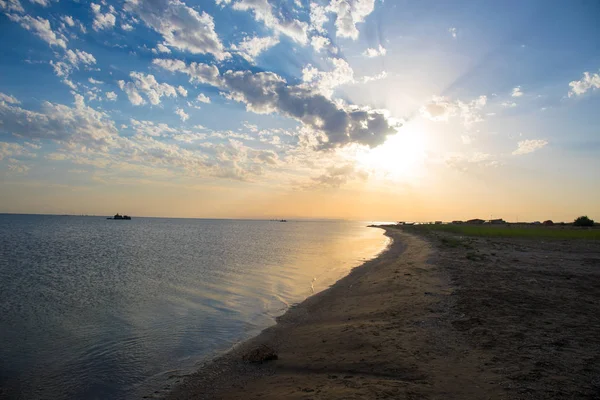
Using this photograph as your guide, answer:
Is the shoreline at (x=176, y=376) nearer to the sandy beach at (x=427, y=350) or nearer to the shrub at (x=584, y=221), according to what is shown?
the sandy beach at (x=427, y=350)

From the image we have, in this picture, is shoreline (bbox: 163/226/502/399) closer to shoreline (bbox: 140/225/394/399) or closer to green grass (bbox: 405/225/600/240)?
shoreline (bbox: 140/225/394/399)

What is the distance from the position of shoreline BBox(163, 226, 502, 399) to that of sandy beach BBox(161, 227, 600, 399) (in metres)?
0.04

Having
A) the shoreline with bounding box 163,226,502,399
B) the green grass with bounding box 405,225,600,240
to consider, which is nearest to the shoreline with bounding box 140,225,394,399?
the shoreline with bounding box 163,226,502,399

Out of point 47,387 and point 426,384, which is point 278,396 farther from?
point 47,387

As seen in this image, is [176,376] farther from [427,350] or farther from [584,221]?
[584,221]

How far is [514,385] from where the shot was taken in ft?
22.6

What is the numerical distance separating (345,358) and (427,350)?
2406 millimetres

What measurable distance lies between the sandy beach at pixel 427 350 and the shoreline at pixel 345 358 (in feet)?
0.12

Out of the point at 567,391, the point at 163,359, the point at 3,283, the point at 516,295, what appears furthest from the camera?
the point at 3,283

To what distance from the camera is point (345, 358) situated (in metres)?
9.52

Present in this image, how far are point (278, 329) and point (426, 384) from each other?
799 centimetres

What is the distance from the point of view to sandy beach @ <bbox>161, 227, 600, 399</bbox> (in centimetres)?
722

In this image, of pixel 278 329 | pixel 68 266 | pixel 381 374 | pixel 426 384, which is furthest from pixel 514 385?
pixel 68 266

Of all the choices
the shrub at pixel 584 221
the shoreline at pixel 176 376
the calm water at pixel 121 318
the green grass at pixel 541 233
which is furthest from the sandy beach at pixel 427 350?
the shrub at pixel 584 221
